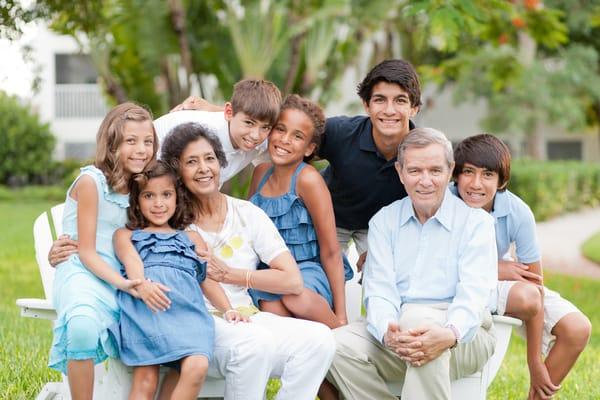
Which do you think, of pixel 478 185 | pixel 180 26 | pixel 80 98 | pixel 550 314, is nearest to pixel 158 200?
pixel 478 185

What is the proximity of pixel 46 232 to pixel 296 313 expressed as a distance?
54.1 inches

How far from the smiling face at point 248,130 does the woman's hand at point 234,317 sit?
92 cm

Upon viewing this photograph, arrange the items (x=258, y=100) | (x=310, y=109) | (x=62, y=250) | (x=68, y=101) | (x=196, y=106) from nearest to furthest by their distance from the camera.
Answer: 1. (x=62, y=250)
2. (x=258, y=100)
3. (x=310, y=109)
4. (x=196, y=106)
5. (x=68, y=101)

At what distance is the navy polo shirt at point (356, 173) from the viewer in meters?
4.59

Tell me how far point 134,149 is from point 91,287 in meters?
0.63

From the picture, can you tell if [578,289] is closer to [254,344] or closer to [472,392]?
[472,392]

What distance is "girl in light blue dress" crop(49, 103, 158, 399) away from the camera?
11.7 feet

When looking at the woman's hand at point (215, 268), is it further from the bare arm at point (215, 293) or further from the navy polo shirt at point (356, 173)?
the navy polo shirt at point (356, 173)

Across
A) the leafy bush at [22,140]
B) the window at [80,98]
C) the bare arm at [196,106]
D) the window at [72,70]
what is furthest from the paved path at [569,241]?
the window at [72,70]

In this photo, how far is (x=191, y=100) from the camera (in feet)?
15.9

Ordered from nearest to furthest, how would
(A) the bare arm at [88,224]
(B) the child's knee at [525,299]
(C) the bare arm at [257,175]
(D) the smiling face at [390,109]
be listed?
1. (A) the bare arm at [88,224]
2. (B) the child's knee at [525,299]
3. (D) the smiling face at [390,109]
4. (C) the bare arm at [257,175]

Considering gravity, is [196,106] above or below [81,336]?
above

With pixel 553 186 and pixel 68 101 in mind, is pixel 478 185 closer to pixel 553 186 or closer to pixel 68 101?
pixel 553 186

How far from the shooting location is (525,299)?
13.7 feet
